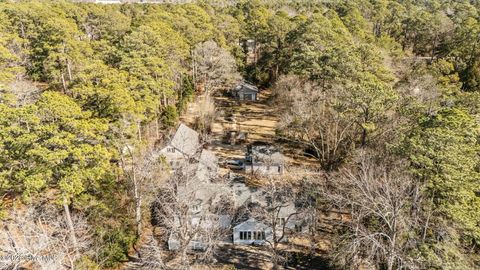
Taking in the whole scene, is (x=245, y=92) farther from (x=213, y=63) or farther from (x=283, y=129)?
(x=283, y=129)

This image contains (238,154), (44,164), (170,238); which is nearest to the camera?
(44,164)

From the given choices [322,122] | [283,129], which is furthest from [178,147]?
[322,122]

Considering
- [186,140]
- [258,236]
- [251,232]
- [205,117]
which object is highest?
[205,117]

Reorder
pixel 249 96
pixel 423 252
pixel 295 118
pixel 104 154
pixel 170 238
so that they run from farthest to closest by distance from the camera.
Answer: pixel 249 96 → pixel 295 118 → pixel 170 238 → pixel 104 154 → pixel 423 252

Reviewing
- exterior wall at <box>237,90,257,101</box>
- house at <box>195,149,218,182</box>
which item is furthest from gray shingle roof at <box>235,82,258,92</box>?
house at <box>195,149,218,182</box>

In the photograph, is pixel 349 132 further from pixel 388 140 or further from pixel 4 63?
pixel 4 63

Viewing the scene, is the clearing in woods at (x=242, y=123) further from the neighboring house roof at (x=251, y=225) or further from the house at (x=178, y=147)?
the neighboring house roof at (x=251, y=225)

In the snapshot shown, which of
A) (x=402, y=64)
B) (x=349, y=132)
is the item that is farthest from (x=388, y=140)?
(x=402, y=64)
